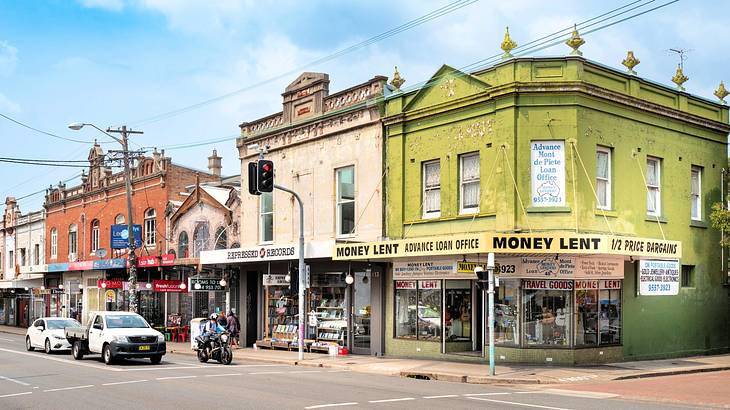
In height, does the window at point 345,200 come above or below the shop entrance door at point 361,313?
above

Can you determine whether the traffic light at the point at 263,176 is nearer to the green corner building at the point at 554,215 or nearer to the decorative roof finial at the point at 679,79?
the green corner building at the point at 554,215

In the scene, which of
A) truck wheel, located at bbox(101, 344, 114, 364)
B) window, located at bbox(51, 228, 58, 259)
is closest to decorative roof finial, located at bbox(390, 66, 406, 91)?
truck wheel, located at bbox(101, 344, 114, 364)

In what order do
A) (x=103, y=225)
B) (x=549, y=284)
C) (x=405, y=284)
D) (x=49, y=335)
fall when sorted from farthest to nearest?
1. (x=103, y=225)
2. (x=49, y=335)
3. (x=405, y=284)
4. (x=549, y=284)

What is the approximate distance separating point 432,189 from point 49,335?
15502 mm

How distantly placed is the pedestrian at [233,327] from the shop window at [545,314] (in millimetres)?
12199

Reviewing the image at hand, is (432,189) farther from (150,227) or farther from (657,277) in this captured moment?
(150,227)

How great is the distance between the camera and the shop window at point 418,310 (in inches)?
992

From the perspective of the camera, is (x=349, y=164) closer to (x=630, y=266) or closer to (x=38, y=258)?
(x=630, y=266)

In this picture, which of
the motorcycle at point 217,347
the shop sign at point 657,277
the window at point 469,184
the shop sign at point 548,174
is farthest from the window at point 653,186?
the motorcycle at point 217,347

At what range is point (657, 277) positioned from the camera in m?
22.9

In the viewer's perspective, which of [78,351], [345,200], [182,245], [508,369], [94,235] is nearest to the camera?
[508,369]

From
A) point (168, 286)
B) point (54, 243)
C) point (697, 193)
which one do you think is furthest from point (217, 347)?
point (54, 243)

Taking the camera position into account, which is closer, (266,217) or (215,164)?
(266,217)

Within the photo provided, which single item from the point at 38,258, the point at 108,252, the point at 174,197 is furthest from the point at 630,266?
the point at 38,258
